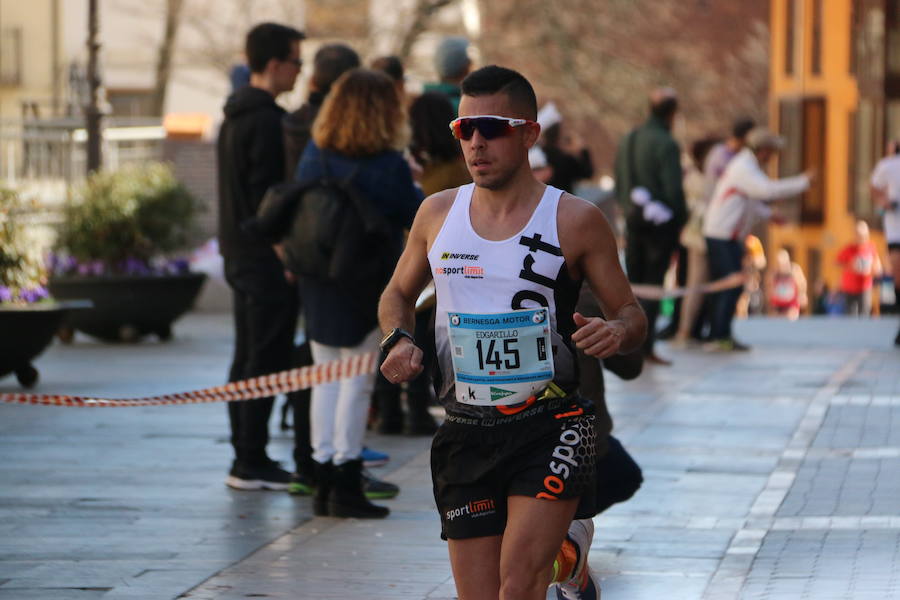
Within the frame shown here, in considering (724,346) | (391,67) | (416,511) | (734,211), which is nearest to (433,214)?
(416,511)

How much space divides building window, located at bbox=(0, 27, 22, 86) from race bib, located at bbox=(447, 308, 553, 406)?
38.3 meters

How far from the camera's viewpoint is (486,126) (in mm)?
4773

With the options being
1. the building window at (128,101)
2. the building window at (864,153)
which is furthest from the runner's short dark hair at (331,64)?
the building window at (864,153)

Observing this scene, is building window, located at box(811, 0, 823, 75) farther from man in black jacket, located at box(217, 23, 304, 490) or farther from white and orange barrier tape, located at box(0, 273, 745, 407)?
white and orange barrier tape, located at box(0, 273, 745, 407)

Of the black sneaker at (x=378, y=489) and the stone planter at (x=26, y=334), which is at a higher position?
the stone planter at (x=26, y=334)

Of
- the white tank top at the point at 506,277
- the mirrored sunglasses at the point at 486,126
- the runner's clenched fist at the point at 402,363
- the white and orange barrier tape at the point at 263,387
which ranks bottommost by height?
the white and orange barrier tape at the point at 263,387

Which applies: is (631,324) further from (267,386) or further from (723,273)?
(723,273)

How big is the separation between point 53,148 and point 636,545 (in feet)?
49.2

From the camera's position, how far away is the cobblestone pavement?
660 centimetres

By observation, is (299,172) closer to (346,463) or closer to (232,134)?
(232,134)

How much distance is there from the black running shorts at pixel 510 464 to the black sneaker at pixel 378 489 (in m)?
3.43

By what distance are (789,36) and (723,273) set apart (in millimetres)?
38544

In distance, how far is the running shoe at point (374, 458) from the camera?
926 cm

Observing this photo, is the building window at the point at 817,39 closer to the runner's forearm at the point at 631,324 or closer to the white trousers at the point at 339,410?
the white trousers at the point at 339,410
